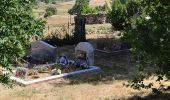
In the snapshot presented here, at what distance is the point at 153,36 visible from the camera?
9695 millimetres

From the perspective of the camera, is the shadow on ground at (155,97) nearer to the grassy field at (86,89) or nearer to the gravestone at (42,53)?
the grassy field at (86,89)

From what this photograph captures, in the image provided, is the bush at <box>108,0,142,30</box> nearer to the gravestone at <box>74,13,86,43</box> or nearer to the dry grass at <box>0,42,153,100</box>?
the gravestone at <box>74,13,86,43</box>

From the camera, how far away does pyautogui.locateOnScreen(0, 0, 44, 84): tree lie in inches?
275

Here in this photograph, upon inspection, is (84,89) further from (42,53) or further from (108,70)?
(42,53)

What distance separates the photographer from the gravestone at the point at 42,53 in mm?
17892

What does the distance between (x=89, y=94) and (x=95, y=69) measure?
362 cm

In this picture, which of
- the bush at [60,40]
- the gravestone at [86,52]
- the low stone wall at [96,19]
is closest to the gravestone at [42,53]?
the gravestone at [86,52]

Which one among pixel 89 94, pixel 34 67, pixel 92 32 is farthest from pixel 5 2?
pixel 92 32

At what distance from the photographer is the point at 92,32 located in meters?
27.6

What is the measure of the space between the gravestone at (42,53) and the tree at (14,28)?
1006 cm

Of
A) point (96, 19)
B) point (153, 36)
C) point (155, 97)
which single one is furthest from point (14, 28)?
point (96, 19)

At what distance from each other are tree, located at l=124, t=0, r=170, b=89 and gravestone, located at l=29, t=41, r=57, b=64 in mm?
7776

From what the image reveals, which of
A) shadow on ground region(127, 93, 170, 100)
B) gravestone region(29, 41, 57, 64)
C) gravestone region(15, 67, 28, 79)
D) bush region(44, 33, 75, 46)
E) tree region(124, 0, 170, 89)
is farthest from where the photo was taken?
bush region(44, 33, 75, 46)

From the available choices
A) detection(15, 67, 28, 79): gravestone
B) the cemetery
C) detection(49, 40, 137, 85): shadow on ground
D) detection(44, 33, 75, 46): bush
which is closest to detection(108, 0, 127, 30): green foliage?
detection(44, 33, 75, 46): bush
